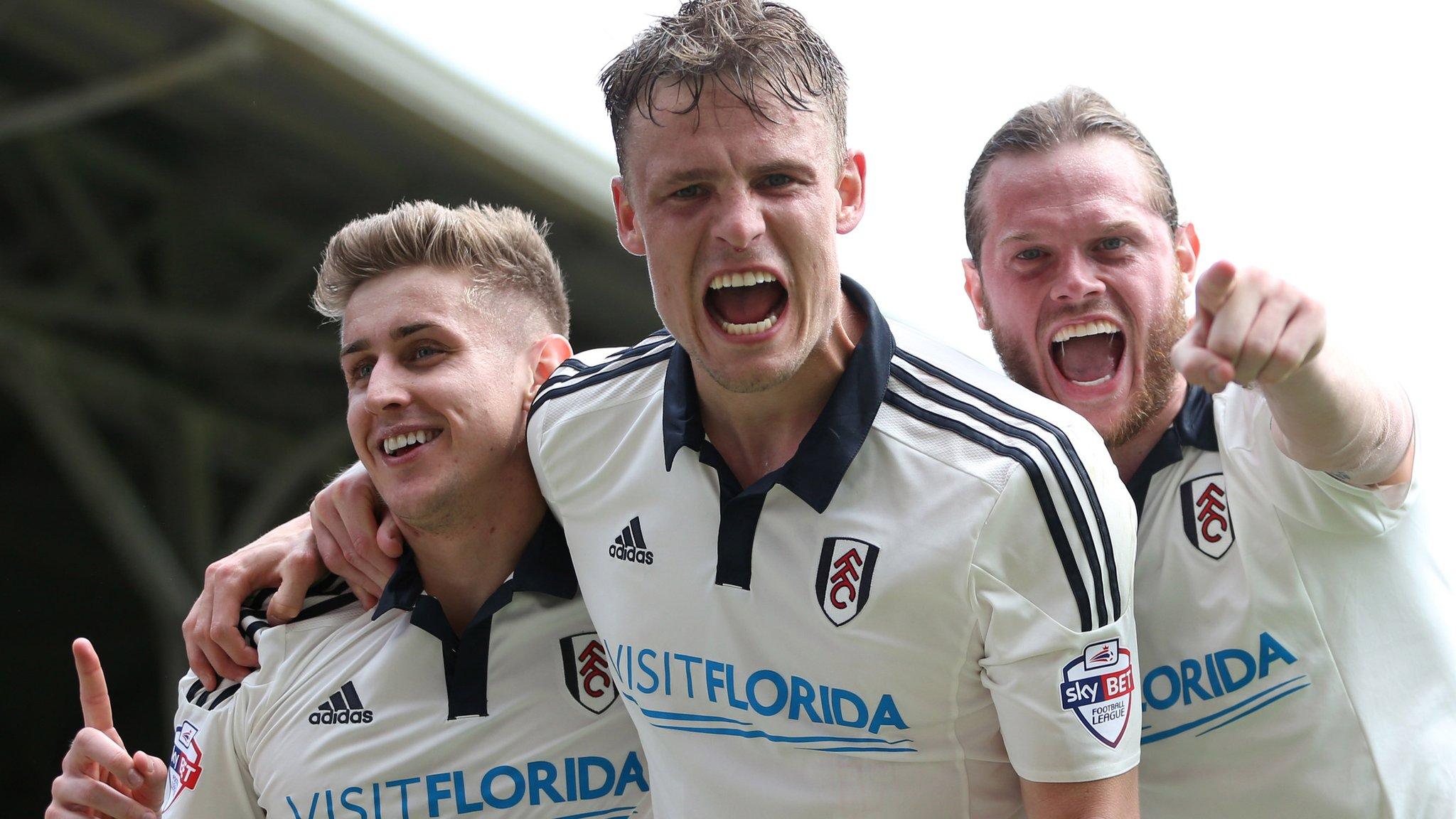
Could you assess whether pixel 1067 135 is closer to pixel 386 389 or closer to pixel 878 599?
pixel 878 599

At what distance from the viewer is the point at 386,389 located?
2266 mm

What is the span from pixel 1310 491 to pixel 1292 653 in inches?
10.4

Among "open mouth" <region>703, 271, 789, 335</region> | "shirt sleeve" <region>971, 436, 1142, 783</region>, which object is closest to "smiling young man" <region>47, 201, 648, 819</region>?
"open mouth" <region>703, 271, 789, 335</region>

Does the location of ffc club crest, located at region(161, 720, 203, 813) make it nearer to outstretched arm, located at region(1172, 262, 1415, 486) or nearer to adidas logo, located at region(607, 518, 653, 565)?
adidas logo, located at region(607, 518, 653, 565)

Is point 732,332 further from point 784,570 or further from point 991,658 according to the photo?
point 991,658

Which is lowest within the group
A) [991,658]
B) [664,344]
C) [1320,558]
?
[991,658]

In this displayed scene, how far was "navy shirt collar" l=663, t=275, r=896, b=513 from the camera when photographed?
1820 millimetres

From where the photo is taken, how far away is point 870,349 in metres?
1.90

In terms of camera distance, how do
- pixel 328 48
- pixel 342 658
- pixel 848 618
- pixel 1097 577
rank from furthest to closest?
1. pixel 328 48
2. pixel 342 658
3. pixel 848 618
4. pixel 1097 577

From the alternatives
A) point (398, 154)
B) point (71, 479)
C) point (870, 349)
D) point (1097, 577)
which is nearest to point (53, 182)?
point (71, 479)

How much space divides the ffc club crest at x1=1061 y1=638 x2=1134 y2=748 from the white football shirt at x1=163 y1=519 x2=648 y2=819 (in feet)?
2.92

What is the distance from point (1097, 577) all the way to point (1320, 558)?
493 millimetres

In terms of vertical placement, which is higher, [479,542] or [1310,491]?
[479,542]

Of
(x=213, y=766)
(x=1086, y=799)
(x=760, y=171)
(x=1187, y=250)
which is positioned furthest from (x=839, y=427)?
(x=213, y=766)
